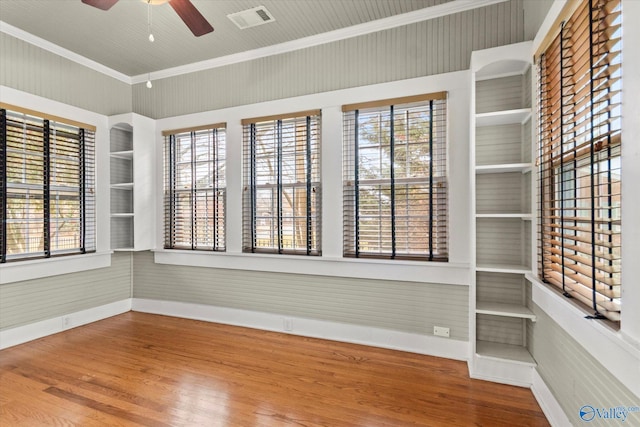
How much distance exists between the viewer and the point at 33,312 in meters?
3.52

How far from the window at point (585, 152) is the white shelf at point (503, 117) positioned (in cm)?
21

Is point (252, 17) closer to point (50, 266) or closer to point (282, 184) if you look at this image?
point (282, 184)

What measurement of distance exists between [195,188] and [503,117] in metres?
3.37

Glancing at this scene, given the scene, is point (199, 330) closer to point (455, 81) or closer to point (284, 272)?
point (284, 272)

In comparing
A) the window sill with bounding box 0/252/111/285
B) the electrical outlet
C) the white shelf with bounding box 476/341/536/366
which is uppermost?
the window sill with bounding box 0/252/111/285

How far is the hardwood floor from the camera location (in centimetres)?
216

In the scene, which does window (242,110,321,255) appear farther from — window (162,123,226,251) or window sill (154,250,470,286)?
window (162,123,226,251)

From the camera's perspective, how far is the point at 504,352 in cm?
269

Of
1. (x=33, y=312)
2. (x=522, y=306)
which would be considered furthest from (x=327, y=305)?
(x=33, y=312)

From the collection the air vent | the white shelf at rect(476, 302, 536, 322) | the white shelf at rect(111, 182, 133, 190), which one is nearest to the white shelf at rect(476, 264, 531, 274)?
the white shelf at rect(476, 302, 536, 322)

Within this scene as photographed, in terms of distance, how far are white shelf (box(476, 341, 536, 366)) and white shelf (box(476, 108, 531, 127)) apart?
6.03ft

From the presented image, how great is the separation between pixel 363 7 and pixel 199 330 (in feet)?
12.0

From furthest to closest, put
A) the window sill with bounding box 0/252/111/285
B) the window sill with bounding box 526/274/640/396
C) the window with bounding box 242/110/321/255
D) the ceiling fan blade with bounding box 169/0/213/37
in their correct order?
the window with bounding box 242/110/321/255 → the window sill with bounding box 0/252/111/285 → the ceiling fan blade with bounding box 169/0/213/37 → the window sill with bounding box 526/274/640/396

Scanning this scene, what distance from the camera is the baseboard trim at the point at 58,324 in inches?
131
